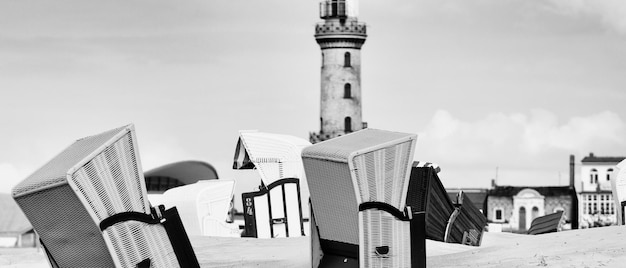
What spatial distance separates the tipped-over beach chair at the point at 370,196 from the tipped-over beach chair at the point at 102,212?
269 centimetres

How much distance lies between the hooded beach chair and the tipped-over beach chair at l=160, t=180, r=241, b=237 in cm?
Answer: 142

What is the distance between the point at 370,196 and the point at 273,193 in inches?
819

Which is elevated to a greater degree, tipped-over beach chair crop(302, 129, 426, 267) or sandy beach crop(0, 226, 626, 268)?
tipped-over beach chair crop(302, 129, 426, 267)

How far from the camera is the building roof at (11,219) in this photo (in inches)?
3209

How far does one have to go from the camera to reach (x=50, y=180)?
2180 centimetres

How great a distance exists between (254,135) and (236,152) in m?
0.90

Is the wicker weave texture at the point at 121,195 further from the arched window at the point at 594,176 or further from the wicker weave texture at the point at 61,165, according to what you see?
the arched window at the point at 594,176

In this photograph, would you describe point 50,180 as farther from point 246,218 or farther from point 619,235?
point 246,218

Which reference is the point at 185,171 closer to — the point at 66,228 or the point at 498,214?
the point at 498,214

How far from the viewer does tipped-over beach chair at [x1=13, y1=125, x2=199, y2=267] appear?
21.6 metres

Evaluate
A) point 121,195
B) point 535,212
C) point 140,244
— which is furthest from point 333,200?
point 535,212

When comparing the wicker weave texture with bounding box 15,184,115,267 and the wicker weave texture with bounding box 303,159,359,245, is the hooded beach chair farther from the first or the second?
the wicker weave texture with bounding box 15,184,115,267

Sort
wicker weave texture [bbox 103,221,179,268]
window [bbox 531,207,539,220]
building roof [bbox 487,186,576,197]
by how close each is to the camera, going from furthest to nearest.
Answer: window [bbox 531,207,539,220] → building roof [bbox 487,186,576,197] → wicker weave texture [bbox 103,221,179,268]

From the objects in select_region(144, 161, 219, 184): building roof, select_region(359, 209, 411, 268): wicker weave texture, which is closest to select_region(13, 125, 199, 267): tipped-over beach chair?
select_region(359, 209, 411, 268): wicker weave texture
